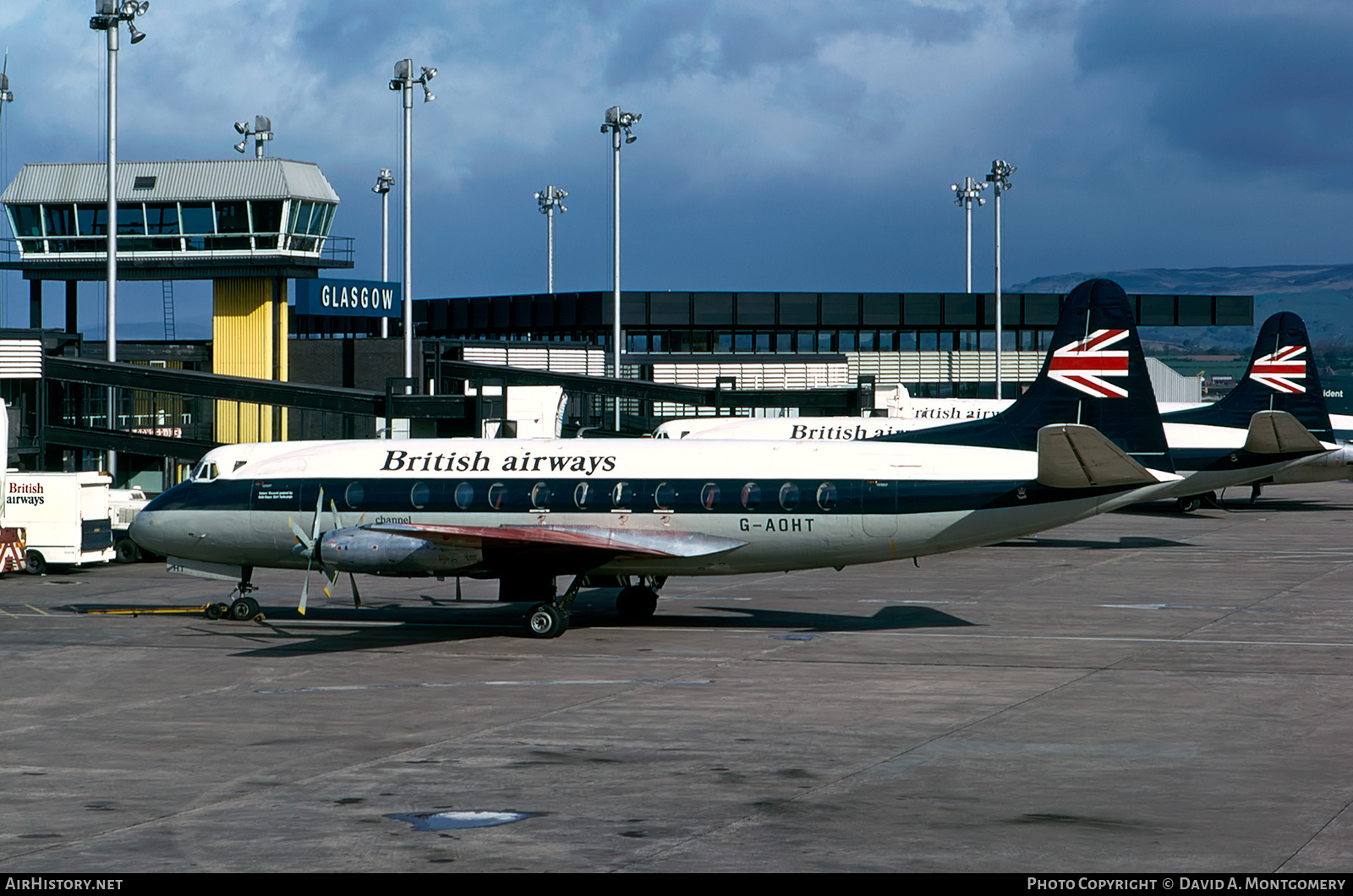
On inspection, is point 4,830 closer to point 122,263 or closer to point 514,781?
point 514,781

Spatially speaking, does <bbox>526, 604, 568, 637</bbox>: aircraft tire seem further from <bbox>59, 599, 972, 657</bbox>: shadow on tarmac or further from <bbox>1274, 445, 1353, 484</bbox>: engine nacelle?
<bbox>1274, 445, 1353, 484</bbox>: engine nacelle

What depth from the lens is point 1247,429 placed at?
56156 mm

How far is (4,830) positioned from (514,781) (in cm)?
572

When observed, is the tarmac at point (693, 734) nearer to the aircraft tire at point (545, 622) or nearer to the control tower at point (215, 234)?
the aircraft tire at point (545, 622)

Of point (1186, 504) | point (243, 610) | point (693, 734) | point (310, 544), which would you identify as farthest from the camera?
point (1186, 504)

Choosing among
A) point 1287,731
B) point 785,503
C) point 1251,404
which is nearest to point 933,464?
point 785,503

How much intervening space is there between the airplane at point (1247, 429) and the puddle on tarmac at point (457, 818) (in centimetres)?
3459

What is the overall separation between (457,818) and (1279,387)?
5302 cm

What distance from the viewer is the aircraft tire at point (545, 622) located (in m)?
29.5

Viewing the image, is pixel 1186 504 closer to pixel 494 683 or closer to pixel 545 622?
pixel 545 622

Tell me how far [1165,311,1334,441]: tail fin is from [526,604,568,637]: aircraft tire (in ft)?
121

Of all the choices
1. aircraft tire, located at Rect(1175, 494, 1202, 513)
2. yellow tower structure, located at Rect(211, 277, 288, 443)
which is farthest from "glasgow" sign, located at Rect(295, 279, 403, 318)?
aircraft tire, located at Rect(1175, 494, 1202, 513)

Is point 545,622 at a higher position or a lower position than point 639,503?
lower

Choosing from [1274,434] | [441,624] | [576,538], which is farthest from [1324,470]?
A: [441,624]
